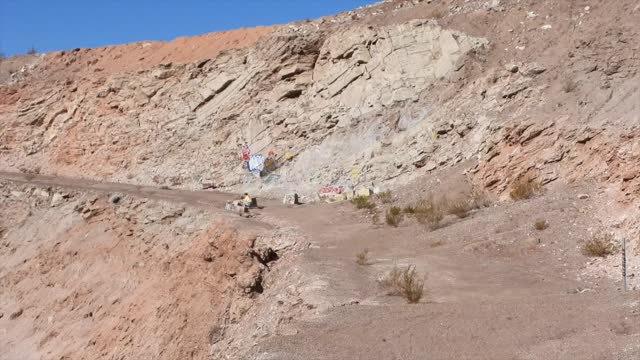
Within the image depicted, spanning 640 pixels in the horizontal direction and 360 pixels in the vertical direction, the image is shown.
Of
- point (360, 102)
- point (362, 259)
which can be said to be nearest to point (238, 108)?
point (360, 102)

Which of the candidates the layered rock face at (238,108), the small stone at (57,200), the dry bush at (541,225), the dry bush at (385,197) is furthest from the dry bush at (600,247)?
the small stone at (57,200)

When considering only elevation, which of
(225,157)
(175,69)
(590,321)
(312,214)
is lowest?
(590,321)

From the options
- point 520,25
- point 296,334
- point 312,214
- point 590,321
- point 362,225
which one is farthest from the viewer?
point 520,25

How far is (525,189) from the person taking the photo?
14.7m

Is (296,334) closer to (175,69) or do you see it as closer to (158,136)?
(158,136)

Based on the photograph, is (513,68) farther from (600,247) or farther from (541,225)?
(600,247)

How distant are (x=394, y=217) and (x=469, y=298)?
20.9ft

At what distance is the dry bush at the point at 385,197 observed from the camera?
59.7 feet

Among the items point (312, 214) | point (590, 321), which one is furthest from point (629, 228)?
point (312, 214)

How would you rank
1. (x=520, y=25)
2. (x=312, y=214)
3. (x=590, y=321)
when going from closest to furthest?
(x=590, y=321), (x=312, y=214), (x=520, y=25)

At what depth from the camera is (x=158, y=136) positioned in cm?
2769

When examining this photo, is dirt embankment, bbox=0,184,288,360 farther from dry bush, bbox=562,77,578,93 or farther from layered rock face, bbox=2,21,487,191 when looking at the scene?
dry bush, bbox=562,77,578,93

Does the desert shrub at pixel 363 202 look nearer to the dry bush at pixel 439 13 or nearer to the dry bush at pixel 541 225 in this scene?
the dry bush at pixel 541 225

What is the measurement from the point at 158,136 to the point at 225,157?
3869 millimetres
